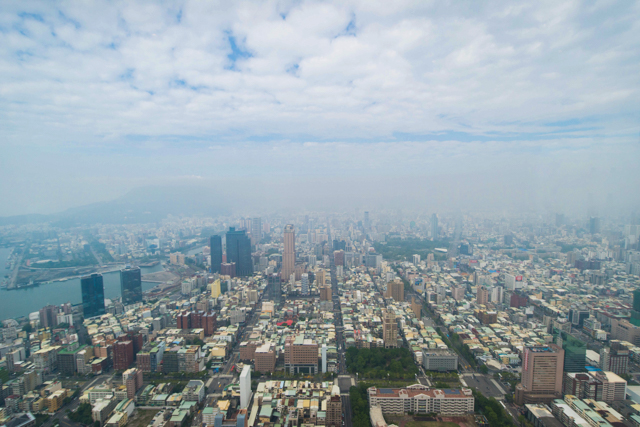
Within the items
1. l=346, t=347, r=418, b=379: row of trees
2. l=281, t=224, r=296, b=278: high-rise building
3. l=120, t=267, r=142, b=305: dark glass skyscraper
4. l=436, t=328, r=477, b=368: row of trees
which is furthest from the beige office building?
l=346, t=347, r=418, b=379: row of trees

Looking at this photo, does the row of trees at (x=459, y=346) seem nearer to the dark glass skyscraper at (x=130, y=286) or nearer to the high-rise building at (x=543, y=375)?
the high-rise building at (x=543, y=375)

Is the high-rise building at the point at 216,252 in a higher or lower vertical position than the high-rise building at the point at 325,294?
higher

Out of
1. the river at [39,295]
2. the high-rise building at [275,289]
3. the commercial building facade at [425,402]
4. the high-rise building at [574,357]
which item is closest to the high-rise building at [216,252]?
the river at [39,295]

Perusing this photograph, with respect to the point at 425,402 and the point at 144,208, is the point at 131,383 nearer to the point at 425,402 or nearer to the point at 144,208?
the point at 425,402

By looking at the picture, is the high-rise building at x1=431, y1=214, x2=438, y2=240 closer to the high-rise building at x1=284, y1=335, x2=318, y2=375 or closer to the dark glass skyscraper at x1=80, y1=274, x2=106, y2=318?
the high-rise building at x1=284, y1=335, x2=318, y2=375

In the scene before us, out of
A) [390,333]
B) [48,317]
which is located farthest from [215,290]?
[390,333]

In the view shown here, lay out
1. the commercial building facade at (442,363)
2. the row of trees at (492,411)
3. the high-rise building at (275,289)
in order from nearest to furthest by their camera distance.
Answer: the row of trees at (492,411), the commercial building facade at (442,363), the high-rise building at (275,289)

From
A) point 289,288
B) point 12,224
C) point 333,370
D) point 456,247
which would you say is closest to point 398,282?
point 289,288
